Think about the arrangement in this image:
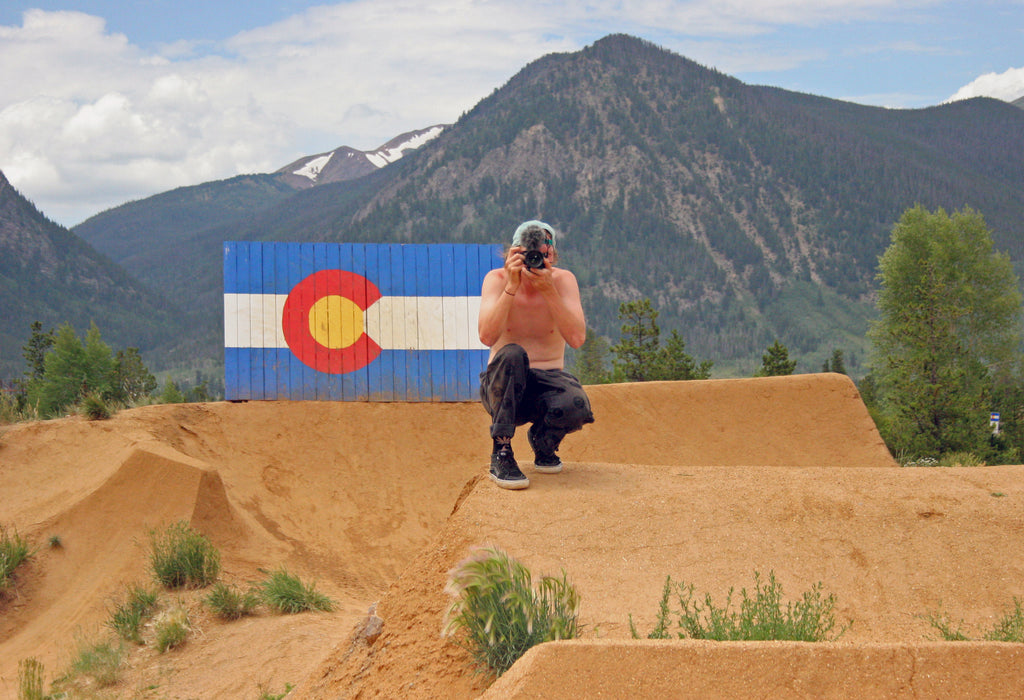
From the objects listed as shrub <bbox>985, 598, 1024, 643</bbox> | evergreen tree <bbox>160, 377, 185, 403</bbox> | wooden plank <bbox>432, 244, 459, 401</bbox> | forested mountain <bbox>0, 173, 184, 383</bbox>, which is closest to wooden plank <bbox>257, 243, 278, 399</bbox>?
wooden plank <bbox>432, 244, 459, 401</bbox>

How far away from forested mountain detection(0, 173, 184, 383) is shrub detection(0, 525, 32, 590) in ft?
278

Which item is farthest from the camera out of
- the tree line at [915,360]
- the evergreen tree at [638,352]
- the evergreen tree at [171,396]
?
the evergreen tree at [638,352]

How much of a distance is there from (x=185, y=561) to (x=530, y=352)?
158 inches

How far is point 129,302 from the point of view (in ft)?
340

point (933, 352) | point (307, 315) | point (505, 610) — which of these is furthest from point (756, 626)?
point (933, 352)

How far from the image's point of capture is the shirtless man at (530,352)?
5.61 metres

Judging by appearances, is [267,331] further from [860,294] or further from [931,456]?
[860,294]

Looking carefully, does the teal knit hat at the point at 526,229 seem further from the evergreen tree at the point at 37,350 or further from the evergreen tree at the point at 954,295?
the evergreen tree at the point at 37,350

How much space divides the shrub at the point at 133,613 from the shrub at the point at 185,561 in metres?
0.25

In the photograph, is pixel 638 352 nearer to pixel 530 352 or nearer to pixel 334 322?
pixel 334 322

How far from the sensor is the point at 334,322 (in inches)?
539

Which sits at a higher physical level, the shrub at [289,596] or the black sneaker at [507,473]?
the black sneaker at [507,473]

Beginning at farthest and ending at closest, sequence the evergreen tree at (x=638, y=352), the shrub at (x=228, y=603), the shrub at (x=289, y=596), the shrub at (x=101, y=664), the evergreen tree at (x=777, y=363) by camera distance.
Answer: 1. the evergreen tree at (x=638, y=352)
2. the evergreen tree at (x=777, y=363)
3. the shrub at (x=289, y=596)
4. the shrub at (x=228, y=603)
5. the shrub at (x=101, y=664)

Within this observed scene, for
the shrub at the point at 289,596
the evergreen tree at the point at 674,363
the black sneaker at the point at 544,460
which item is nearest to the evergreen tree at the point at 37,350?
the evergreen tree at the point at 674,363
